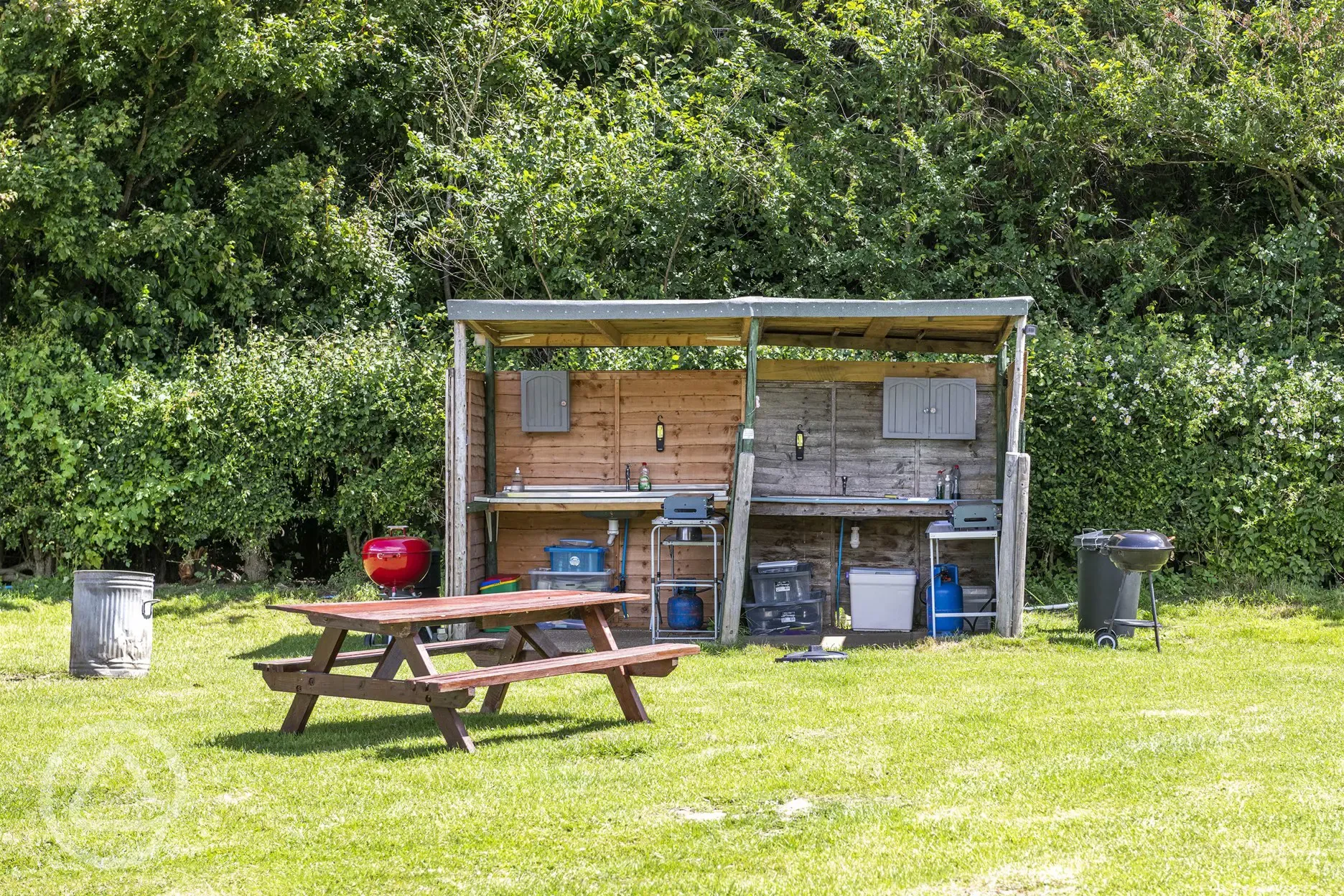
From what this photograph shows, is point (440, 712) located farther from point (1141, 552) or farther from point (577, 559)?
point (577, 559)

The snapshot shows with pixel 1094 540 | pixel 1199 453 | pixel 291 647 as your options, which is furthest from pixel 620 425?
pixel 1199 453

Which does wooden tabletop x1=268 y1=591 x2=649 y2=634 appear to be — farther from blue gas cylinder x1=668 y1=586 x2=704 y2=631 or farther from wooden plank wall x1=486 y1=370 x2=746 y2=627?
wooden plank wall x1=486 y1=370 x2=746 y2=627

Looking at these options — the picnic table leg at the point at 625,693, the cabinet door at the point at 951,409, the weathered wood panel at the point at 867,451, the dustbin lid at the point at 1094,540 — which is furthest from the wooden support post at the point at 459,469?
the dustbin lid at the point at 1094,540

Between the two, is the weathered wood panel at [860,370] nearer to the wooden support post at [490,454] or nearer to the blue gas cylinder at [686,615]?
the blue gas cylinder at [686,615]

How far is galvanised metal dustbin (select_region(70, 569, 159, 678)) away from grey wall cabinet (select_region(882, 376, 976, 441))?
624 cm

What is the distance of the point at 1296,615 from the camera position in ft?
35.3

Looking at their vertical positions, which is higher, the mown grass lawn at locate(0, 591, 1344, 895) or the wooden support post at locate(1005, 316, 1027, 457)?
the wooden support post at locate(1005, 316, 1027, 457)

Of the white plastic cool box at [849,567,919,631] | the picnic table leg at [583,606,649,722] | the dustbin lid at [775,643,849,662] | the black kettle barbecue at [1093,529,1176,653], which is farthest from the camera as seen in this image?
the white plastic cool box at [849,567,919,631]

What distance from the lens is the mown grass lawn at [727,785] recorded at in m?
4.05

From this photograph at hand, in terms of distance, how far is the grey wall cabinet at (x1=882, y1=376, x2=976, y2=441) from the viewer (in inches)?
452

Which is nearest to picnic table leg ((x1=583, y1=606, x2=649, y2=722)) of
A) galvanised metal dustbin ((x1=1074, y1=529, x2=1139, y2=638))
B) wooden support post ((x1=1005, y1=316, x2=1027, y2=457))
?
galvanised metal dustbin ((x1=1074, y1=529, x2=1139, y2=638))

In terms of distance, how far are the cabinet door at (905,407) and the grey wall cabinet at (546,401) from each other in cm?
281

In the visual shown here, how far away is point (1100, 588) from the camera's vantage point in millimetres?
9695

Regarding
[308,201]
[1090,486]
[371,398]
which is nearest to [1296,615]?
[1090,486]
